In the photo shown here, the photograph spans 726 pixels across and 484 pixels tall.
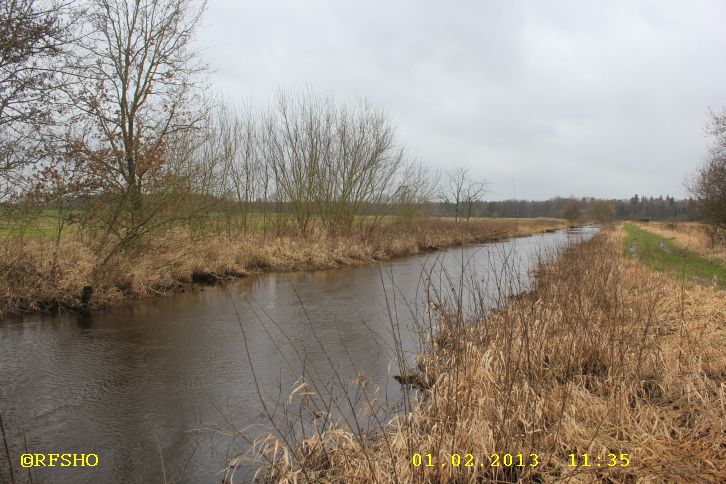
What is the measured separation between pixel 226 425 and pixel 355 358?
7.27 ft

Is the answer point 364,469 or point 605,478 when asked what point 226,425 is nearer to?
point 364,469

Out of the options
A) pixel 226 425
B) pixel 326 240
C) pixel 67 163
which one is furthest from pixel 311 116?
pixel 226 425

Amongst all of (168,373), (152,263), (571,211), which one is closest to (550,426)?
(168,373)

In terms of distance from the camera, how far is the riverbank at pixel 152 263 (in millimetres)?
8234

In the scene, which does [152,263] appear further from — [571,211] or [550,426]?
[571,211]

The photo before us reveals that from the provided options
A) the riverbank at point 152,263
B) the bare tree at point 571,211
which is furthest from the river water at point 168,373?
the bare tree at point 571,211

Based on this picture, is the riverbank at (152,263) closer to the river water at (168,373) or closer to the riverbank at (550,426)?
the river water at (168,373)

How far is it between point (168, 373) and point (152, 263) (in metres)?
5.80

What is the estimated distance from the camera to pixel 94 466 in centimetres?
341

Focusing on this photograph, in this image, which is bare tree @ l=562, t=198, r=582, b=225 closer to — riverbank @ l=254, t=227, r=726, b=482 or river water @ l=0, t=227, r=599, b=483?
river water @ l=0, t=227, r=599, b=483

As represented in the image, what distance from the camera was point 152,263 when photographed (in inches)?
411

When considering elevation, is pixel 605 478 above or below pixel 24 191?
below

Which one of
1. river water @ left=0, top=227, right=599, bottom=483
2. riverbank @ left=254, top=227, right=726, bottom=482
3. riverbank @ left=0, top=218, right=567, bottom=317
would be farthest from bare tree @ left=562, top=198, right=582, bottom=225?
riverbank @ left=254, top=227, right=726, bottom=482

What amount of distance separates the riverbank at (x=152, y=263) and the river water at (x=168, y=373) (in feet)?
1.95
